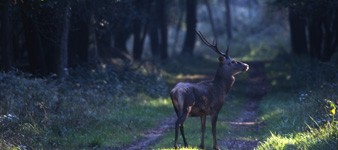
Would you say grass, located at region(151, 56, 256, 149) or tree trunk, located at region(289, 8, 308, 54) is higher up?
tree trunk, located at region(289, 8, 308, 54)

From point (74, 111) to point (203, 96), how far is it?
4640 millimetres

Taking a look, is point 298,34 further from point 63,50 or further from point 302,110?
point 302,110

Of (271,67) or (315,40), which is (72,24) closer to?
(315,40)

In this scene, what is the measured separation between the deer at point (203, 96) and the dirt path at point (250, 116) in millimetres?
998

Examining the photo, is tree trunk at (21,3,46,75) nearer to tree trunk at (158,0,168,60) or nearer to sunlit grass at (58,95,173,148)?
sunlit grass at (58,95,173,148)

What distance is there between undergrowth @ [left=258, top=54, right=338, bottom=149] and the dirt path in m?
0.36

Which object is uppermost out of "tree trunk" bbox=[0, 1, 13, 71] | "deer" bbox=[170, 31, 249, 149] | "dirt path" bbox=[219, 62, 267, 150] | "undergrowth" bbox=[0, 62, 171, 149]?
"tree trunk" bbox=[0, 1, 13, 71]

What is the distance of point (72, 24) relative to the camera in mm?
27250

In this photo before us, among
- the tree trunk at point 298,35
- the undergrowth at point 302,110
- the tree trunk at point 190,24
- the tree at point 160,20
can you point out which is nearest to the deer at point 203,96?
the undergrowth at point 302,110

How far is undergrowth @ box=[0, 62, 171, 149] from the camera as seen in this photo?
15625mm

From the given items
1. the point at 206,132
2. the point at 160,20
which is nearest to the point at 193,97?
the point at 206,132

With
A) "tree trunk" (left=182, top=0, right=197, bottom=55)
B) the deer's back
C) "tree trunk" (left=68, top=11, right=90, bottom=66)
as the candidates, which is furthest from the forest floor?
"tree trunk" (left=182, top=0, right=197, bottom=55)

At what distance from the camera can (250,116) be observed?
76.7 ft

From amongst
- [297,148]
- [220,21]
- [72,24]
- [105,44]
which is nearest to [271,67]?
[105,44]
